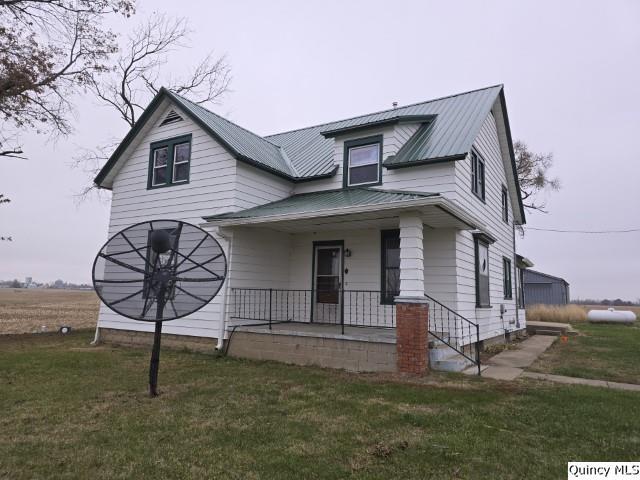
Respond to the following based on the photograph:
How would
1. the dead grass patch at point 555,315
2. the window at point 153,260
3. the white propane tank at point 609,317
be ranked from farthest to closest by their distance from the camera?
the dead grass patch at point 555,315
the white propane tank at point 609,317
the window at point 153,260

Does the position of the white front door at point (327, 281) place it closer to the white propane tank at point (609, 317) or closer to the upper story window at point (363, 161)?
the upper story window at point (363, 161)

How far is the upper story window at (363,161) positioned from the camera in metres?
10.5

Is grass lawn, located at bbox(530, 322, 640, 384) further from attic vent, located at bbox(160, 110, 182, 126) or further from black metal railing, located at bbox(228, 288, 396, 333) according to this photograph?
attic vent, located at bbox(160, 110, 182, 126)

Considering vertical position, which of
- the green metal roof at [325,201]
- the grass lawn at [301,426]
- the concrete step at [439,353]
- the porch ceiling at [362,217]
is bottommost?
the grass lawn at [301,426]

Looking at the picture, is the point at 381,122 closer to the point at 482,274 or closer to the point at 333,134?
the point at 333,134

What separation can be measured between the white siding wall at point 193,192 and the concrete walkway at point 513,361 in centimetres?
589

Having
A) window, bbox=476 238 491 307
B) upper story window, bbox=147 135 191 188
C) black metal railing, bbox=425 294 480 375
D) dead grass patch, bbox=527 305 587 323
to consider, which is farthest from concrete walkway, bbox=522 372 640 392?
dead grass patch, bbox=527 305 587 323

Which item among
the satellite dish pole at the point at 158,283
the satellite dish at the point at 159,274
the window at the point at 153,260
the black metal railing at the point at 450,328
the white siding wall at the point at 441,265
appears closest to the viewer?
the satellite dish pole at the point at 158,283

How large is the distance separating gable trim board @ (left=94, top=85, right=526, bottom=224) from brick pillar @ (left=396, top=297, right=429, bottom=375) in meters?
3.63

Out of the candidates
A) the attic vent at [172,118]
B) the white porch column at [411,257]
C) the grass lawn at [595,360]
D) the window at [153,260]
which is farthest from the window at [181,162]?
the grass lawn at [595,360]

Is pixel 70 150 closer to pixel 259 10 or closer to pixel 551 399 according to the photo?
pixel 259 10

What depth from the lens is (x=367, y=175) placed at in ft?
34.9

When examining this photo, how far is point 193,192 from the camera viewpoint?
35.9 feet

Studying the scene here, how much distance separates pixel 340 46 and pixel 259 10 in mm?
6125
